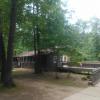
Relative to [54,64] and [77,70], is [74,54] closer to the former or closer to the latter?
[77,70]

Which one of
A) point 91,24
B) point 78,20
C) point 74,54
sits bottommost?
point 74,54

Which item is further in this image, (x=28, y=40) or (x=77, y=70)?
(x=77, y=70)

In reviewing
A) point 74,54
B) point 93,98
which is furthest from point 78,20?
point 93,98

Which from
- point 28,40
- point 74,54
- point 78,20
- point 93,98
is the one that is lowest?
point 93,98

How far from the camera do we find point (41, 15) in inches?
824

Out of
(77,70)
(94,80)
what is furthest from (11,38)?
(77,70)

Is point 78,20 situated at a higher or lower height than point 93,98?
higher

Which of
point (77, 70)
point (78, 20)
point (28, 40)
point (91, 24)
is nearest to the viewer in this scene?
point (78, 20)

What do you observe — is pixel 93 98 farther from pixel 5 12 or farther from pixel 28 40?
pixel 28 40

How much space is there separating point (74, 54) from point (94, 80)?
16.2 ft

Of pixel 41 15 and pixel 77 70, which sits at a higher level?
pixel 41 15

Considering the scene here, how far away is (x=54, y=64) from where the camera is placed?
29812 mm

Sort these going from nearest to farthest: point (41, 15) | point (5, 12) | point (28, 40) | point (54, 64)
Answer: point (5, 12), point (41, 15), point (28, 40), point (54, 64)

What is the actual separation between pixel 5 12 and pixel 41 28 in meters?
6.18
